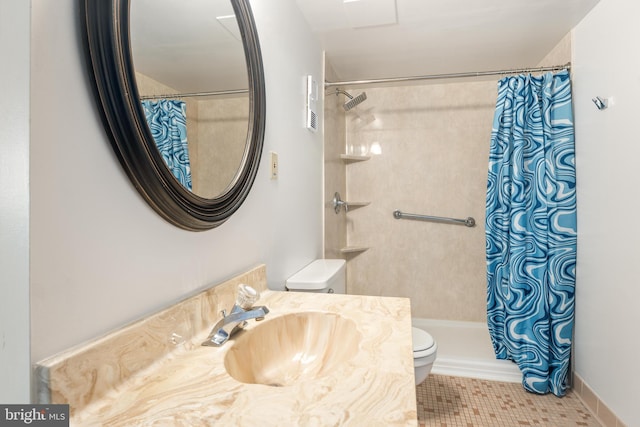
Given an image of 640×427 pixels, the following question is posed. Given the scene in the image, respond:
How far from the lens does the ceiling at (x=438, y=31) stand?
1.77 m

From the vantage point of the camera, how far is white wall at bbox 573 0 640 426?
1495mm

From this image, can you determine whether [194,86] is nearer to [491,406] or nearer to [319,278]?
[319,278]

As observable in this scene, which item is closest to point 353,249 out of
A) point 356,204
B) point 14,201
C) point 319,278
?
point 356,204

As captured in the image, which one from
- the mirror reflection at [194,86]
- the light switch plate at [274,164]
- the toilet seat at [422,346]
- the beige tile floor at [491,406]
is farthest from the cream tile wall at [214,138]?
the beige tile floor at [491,406]

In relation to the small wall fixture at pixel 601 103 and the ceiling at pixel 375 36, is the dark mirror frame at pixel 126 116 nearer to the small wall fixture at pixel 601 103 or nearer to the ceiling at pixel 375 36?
the ceiling at pixel 375 36

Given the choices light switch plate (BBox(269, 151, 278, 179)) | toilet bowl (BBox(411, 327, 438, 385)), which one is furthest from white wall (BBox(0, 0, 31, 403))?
toilet bowl (BBox(411, 327, 438, 385))

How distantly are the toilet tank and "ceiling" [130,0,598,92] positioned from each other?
819 millimetres

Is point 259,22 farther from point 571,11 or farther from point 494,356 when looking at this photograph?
point 494,356

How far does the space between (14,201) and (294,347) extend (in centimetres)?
75

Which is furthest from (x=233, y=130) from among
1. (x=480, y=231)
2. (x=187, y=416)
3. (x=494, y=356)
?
(x=480, y=231)

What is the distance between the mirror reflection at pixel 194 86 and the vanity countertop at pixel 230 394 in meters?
0.42

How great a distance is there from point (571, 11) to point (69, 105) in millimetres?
2255

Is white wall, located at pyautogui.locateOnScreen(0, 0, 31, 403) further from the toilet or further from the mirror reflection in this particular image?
the toilet

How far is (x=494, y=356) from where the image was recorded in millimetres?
2346
